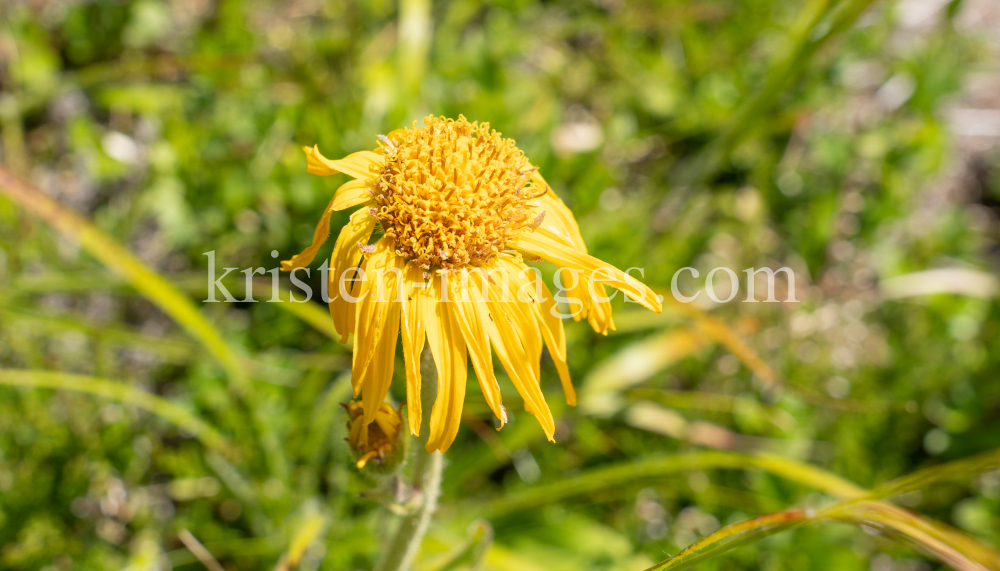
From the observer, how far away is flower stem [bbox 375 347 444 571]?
71.1 inches

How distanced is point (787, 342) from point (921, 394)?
78 centimetres

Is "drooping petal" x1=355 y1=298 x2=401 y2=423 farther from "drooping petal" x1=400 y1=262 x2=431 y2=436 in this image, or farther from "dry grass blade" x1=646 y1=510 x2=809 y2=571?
"dry grass blade" x1=646 y1=510 x2=809 y2=571

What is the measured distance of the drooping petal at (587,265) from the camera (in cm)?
173

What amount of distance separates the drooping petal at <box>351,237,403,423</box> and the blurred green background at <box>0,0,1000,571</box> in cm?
40

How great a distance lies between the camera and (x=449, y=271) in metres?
1.77

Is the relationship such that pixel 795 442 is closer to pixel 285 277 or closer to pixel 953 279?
pixel 953 279

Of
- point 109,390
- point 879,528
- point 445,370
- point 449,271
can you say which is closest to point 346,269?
point 449,271

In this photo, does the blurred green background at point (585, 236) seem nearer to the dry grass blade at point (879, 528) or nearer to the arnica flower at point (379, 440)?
the arnica flower at point (379, 440)

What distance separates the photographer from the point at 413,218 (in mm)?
1778

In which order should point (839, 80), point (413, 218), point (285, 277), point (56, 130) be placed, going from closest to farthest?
point (413, 218) → point (285, 277) → point (56, 130) → point (839, 80)

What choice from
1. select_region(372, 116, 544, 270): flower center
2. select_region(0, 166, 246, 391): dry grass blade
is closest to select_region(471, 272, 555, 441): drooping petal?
select_region(372, 116, 544, 270): flower center

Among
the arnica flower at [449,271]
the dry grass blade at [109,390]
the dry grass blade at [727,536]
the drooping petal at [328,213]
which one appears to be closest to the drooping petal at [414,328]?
the arnica flower at [449,271]

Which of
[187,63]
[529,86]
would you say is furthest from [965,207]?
[187,63]

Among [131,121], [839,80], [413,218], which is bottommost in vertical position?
[413,218]
